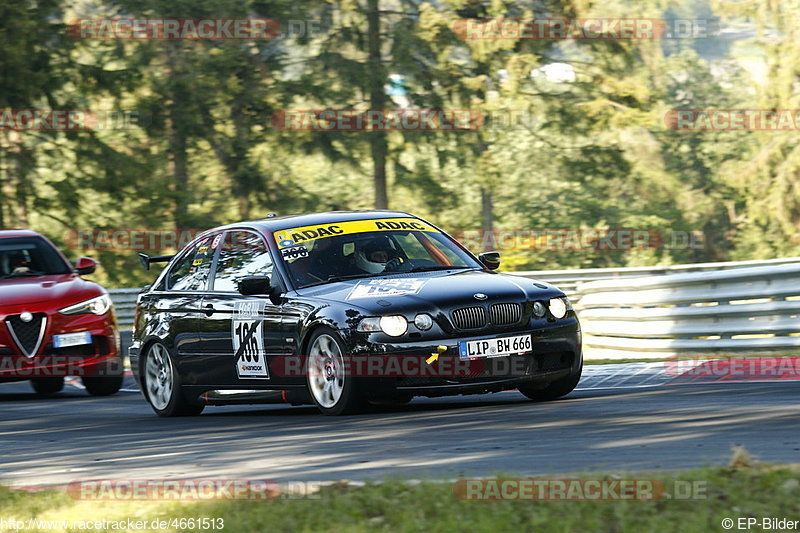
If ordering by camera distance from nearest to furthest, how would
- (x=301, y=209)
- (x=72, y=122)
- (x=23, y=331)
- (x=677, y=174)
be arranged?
(x=23, y=331)
(x=72, y=122)
(x=301, y=209)
(x=677, y=174)

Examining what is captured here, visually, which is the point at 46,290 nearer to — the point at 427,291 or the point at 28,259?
the point at 28,259

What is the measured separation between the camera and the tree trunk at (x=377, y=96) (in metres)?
38.2

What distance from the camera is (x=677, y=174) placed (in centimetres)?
4872

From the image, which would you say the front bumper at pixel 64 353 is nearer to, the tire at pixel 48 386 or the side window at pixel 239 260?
the tire at pixel 48 386

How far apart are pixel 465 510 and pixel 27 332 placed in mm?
9087

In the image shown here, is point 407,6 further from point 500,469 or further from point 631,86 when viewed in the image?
point 500,469

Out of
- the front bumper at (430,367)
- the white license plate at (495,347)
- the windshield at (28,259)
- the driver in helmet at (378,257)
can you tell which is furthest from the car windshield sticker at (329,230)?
the windshield at (28,259)

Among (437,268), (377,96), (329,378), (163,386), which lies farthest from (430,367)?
(377,96)

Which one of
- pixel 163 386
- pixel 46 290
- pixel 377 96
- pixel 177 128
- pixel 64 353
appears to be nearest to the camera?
pixel 163 386

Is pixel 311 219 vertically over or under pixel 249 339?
over

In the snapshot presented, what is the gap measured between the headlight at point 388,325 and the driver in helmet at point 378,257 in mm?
1101

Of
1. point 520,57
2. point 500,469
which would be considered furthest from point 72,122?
point 500,469

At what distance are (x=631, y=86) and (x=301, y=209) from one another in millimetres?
10475

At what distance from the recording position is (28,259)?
14758mm
